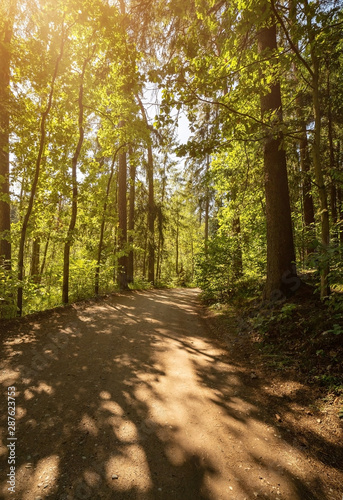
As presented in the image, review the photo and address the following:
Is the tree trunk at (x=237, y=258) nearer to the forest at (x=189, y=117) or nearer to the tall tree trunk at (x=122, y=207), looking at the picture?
the forest at (x=189, y=117)

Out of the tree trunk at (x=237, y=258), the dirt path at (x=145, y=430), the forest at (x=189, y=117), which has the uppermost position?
the forest at (x=189, y=117)

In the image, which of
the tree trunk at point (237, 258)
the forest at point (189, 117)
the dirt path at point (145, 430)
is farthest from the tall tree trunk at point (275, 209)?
the tree trunk at point (237, 258)

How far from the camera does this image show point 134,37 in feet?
21.4

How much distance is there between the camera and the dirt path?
218 centimetres

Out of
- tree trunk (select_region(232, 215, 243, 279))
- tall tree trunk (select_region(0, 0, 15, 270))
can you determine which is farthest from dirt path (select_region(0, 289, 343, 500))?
tree trunk (select_region(232, 215, 243, 279))

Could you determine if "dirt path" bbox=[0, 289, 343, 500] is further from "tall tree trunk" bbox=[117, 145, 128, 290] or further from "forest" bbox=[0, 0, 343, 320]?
"tall tree trunk" bbox=[117, 145, 128, 290]

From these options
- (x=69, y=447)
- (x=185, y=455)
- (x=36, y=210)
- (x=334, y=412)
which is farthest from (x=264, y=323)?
(x=36, y=210)

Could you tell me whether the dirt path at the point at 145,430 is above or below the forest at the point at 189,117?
below

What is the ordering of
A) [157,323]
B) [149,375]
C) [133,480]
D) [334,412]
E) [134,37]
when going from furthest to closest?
[157,323], [134,37], [149,375], [334,412], [133,480]

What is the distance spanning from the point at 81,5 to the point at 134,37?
2.87 meters

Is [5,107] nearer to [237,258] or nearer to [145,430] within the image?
[145,430]

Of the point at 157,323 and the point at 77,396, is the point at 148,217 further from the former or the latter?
the point at 77,396

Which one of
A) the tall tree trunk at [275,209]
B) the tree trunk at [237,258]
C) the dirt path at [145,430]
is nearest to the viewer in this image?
the dirt path at [145,430]

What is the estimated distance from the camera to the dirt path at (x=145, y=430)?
7.14ft
